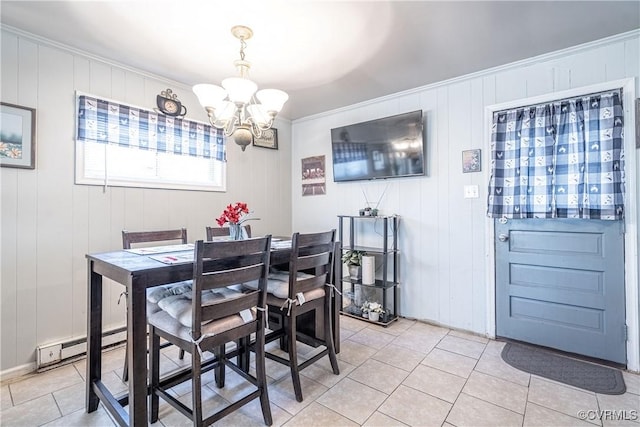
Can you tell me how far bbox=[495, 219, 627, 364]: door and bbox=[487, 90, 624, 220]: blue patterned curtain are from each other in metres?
Result: 0.14

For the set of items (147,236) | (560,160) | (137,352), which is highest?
(560,160)

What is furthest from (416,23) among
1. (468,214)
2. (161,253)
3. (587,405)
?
(587,405)

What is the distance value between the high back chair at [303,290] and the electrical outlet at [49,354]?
163 cm

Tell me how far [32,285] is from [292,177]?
2.87m

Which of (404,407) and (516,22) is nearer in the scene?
(404,407)

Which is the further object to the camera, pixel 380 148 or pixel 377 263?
pixel 377 263

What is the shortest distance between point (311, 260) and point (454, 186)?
1.77m

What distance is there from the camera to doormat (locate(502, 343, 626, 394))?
202 cm

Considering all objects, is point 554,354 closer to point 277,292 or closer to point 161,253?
point 277,292

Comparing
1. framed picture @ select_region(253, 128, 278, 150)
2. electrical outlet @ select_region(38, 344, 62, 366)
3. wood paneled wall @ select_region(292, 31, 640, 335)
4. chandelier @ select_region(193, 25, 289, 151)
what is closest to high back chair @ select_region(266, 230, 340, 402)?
chandelier @ select_region(193, 25, 289, 151)

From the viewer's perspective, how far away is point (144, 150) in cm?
279

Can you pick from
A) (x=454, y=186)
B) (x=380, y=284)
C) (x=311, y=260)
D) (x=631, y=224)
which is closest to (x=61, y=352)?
(x=311, y=260)

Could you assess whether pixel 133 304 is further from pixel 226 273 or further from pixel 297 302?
pixel 297 302

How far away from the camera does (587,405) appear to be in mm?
1819
